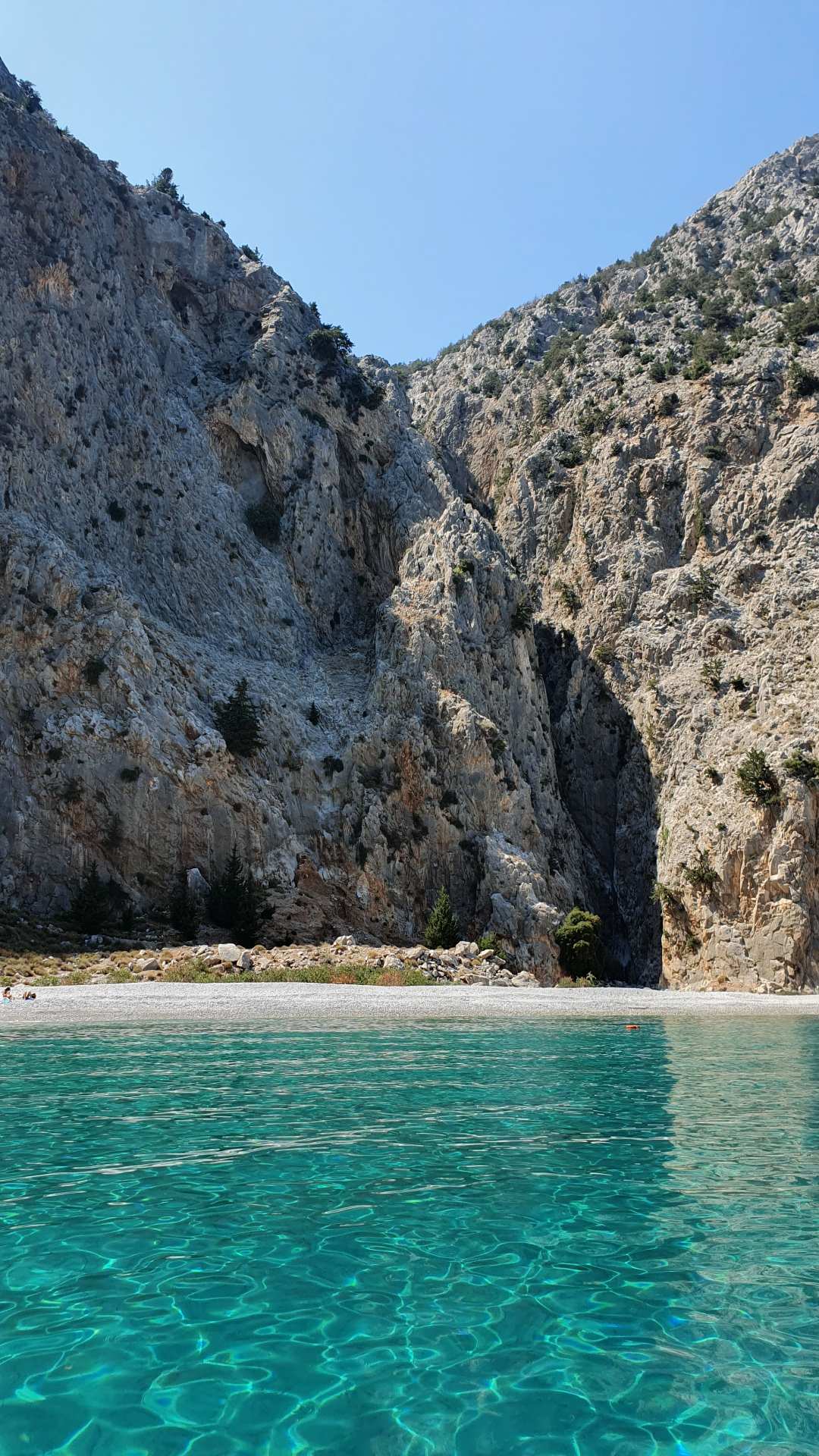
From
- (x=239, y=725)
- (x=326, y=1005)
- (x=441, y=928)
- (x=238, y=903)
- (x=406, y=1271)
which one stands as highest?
(x=239, y=725)

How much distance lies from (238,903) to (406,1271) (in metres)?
36.4

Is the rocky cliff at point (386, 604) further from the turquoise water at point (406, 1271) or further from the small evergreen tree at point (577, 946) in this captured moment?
the turquoise water at point (406, 1271)

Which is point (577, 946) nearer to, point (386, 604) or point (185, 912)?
point (185, 912)

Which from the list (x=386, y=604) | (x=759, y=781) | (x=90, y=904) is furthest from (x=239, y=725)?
(x=759, y=781)

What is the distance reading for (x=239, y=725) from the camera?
5056cm

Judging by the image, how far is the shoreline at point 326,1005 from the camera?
27.5 metres

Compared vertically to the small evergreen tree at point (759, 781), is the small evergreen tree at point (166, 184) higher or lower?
higher

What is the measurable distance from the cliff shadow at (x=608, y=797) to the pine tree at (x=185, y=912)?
76.8ft

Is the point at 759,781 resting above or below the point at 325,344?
below

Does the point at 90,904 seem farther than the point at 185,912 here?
No

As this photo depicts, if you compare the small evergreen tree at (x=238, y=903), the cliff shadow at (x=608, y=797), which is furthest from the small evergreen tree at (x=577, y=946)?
the small evergreen tree at (x=238, y=903)

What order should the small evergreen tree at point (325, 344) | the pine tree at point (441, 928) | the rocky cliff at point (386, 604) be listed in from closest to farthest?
the pine tree at point (441, 928) < the rocky cliff at point (386, 604) < the small evergreen tree at point (325, 344)

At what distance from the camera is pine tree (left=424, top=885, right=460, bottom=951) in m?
43.4

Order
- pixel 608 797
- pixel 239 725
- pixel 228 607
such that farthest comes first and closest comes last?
pixel 608 797
pixel 228 607
pixel 239 725
